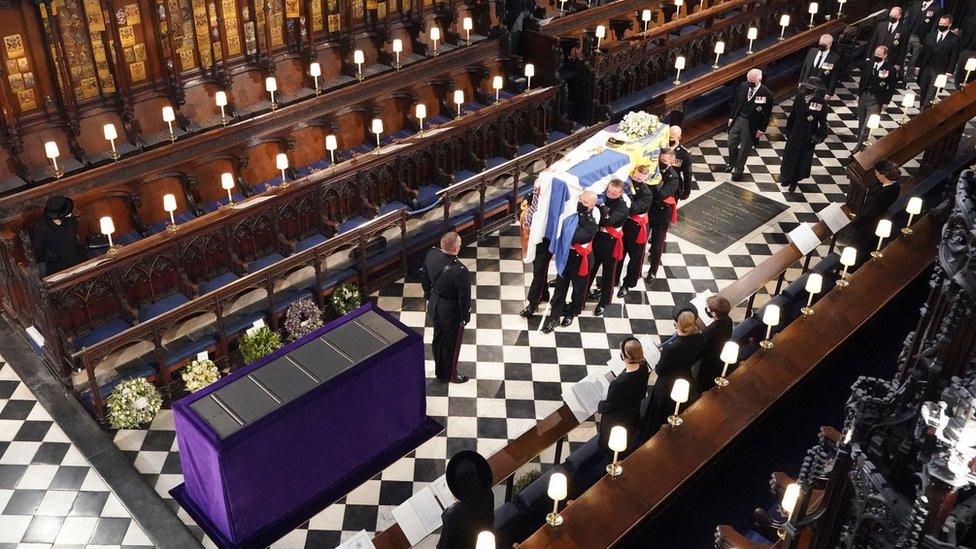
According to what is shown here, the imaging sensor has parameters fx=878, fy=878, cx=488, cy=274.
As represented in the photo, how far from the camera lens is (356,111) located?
11.5m

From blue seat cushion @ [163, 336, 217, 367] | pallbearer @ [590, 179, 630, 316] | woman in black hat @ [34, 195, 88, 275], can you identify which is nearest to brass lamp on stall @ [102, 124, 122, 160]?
woman in black hat @ [34, 195, 88, 275]

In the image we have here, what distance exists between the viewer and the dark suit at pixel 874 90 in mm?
13453

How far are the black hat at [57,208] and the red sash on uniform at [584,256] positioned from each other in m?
5.13

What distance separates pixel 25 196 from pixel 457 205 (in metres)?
5.10

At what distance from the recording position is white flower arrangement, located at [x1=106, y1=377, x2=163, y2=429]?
8.30 metres

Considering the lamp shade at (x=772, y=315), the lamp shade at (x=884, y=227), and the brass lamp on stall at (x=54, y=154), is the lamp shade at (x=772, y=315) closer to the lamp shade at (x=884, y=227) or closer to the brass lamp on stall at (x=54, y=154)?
the lamp shade at (x=884, y=227)

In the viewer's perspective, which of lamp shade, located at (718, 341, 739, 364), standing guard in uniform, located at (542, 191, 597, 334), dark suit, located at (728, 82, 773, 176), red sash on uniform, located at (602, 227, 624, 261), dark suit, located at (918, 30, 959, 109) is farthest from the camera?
dark suit, located at (918, 30, 959, 109)

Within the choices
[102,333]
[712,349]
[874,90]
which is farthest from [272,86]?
[874,90]

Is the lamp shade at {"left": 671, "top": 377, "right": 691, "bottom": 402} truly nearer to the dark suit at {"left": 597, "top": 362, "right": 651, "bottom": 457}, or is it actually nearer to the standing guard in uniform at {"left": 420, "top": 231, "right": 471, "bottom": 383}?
the dark suit at {"left": 597, "top": 362, "right": 651, "bottom": 457}

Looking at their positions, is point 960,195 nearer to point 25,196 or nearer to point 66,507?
point 66,507

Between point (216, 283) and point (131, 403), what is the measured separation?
5.56 feet

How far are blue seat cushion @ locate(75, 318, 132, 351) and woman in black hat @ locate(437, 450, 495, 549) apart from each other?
4.33 meters

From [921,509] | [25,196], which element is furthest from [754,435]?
[25,196]

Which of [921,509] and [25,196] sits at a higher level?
[921,509]
